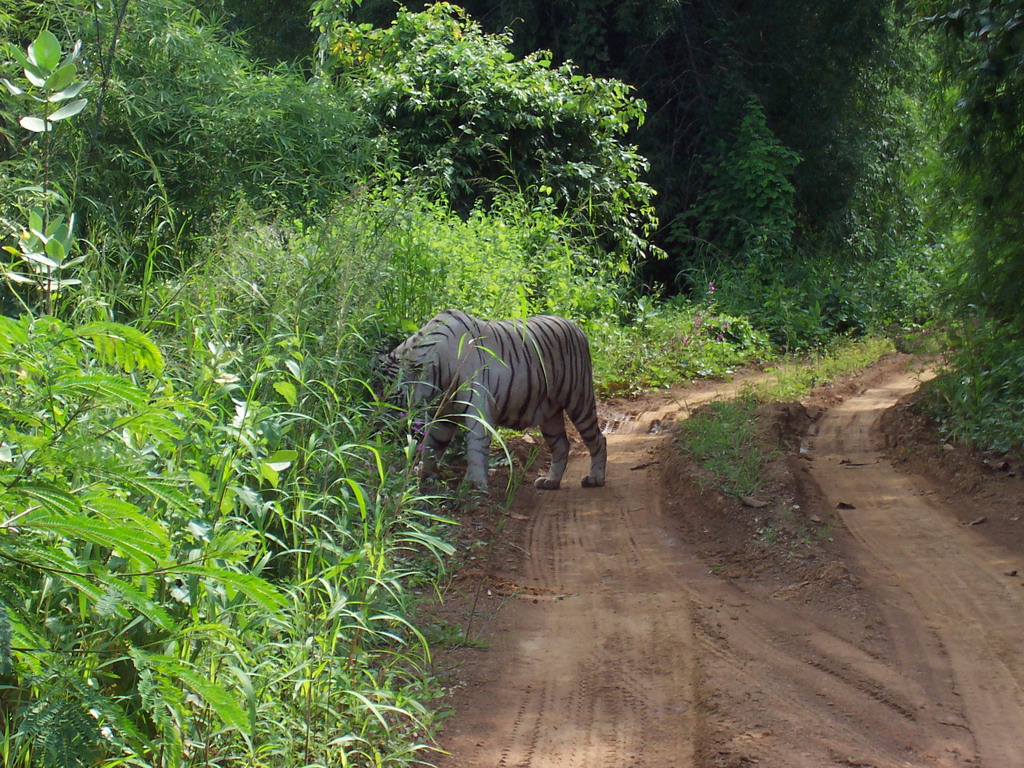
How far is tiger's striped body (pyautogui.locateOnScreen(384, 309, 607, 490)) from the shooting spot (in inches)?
237

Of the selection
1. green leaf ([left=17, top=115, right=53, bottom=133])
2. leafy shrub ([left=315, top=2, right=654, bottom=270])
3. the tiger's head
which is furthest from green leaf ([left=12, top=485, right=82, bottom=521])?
leafy shrub ([left=315, top=2, right=654, bottom=270])

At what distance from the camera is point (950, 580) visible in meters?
5.05

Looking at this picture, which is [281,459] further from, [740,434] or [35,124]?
[740,434]

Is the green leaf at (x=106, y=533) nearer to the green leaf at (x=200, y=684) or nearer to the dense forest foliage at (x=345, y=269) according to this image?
the dense forest foliage at (x=345, y=269)

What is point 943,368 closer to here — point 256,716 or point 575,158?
point 575,158

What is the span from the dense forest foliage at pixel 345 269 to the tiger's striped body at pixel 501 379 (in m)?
0.27

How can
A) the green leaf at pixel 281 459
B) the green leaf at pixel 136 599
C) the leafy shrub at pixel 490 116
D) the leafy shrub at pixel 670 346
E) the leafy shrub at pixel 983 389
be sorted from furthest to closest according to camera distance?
the leafy shrub at pixel 490 116
the leafy shrub at pixel 670 346
the leafy shrub at pixel 983 389
the green leaf at pixel 281 459
the green leaf at pixel 136 599

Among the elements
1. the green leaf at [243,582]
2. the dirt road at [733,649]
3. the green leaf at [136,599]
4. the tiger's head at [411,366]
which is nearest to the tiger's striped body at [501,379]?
the tiger's head at [411,366]

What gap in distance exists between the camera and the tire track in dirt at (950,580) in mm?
3682

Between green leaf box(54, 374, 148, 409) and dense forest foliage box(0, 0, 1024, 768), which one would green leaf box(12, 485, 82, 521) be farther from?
green leaf box(54, 374, 148, 409)

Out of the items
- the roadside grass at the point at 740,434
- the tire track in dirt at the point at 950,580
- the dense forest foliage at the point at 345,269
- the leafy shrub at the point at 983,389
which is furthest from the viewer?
the leafy shrub at the point at 983,389

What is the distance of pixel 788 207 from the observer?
1605 centimetres

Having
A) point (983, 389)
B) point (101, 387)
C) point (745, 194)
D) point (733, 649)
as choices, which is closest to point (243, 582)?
point (101, 387)

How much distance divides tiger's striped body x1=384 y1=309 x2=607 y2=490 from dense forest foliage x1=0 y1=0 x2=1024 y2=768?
0.89ft
